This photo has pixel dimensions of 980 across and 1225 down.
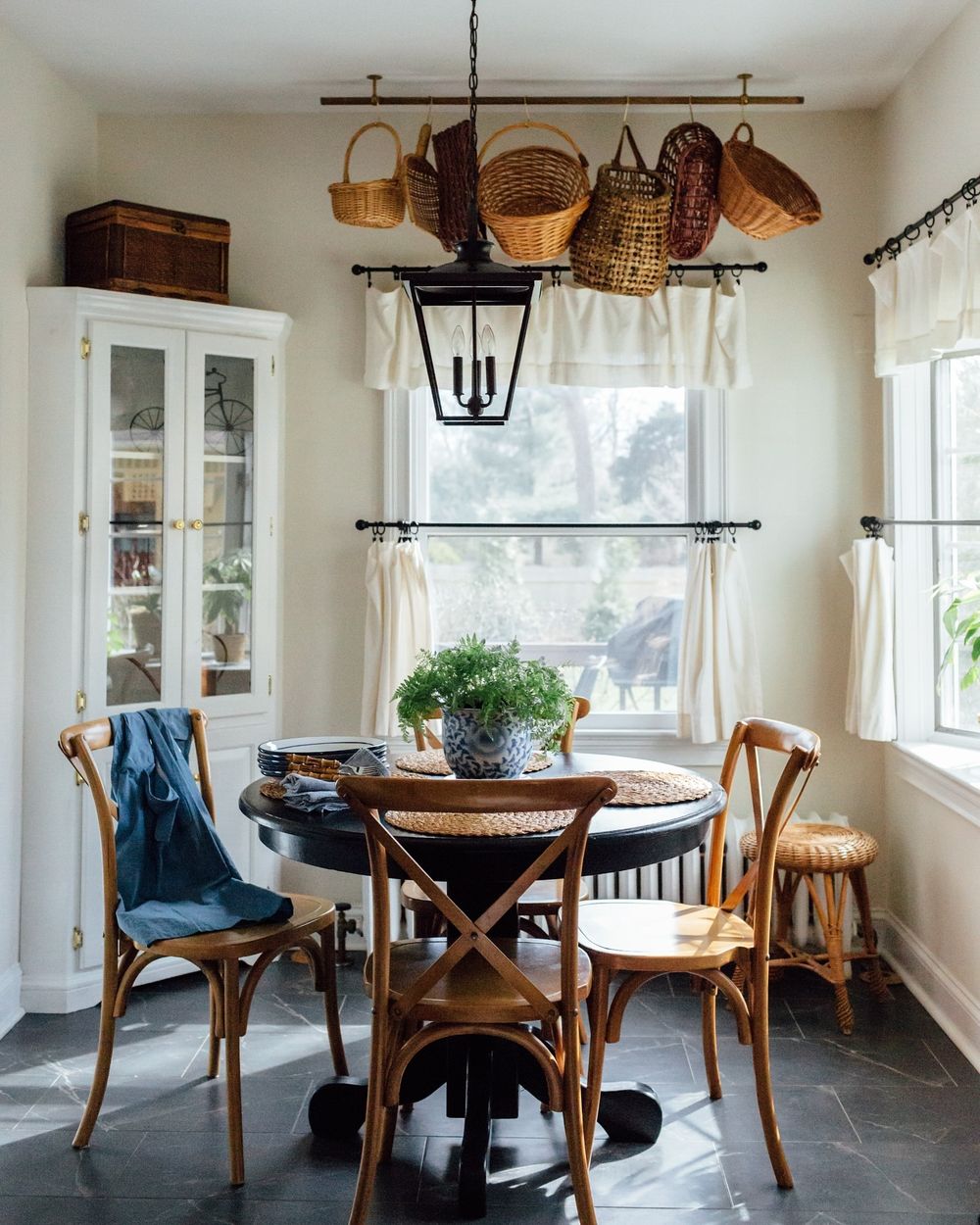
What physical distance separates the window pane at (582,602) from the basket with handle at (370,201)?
1.05 meters

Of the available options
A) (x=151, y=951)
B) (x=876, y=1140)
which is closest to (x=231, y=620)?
(x=151, y=951)

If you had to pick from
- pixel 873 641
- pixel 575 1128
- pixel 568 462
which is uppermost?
pixel 568 462

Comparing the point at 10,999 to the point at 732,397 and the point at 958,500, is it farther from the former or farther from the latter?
the point at 958,500

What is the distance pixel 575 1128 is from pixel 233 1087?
2.42 feet

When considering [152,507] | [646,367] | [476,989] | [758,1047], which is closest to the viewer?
[476,989]

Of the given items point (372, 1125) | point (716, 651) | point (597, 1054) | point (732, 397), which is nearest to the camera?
point (372, 1125)

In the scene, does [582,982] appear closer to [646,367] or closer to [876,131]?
[646,367]

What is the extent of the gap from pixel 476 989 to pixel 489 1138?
0.51 m

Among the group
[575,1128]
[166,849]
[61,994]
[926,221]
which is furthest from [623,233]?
[61,994]

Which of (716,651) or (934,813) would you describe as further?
(716,651)

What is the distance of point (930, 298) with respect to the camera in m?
3.11

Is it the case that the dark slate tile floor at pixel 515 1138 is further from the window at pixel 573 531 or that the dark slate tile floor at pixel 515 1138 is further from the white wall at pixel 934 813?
the window at pixel 573 531

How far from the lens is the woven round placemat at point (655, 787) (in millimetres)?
2391

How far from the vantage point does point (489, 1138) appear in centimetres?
241
